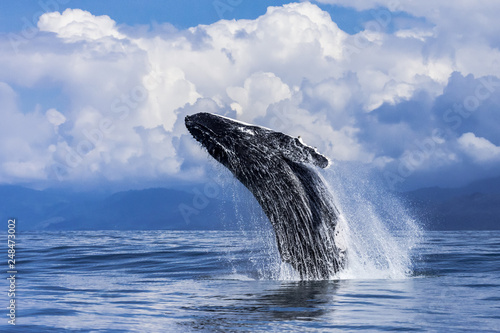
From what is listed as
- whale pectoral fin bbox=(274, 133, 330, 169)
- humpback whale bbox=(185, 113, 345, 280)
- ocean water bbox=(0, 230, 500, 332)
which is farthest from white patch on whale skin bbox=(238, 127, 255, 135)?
ocean water bbox=(0, 230, 500, 332)

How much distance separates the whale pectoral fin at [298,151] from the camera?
11.1m

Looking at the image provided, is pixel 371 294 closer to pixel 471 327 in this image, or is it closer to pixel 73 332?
pixel 471 327

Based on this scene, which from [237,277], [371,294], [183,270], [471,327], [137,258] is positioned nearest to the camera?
[471,327]

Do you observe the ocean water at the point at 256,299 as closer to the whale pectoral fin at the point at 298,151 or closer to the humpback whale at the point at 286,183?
the humpback whale at the point at 286,183

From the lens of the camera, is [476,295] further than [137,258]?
No

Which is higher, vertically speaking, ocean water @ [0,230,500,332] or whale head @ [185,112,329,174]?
whale head @ [185,112,329,174]

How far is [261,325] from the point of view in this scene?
23.7ft

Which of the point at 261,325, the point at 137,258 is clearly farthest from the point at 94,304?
the point at 137,258

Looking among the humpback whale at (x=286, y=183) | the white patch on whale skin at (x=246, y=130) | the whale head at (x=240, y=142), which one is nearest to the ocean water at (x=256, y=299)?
the humpback whale at (x=286, y=183)

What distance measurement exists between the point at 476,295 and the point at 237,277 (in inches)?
205

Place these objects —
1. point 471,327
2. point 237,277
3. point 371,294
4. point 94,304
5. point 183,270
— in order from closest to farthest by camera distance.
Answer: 1. point 471,327
2. point 94,304
3. point 371,294
4. point 237,277
5. point 183,270

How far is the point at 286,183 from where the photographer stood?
11672mm

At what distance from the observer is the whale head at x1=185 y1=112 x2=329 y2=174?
1123cm

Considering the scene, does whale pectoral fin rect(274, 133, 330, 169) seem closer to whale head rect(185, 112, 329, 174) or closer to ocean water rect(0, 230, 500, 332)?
whale head rect(185, 112, 329, 174)
